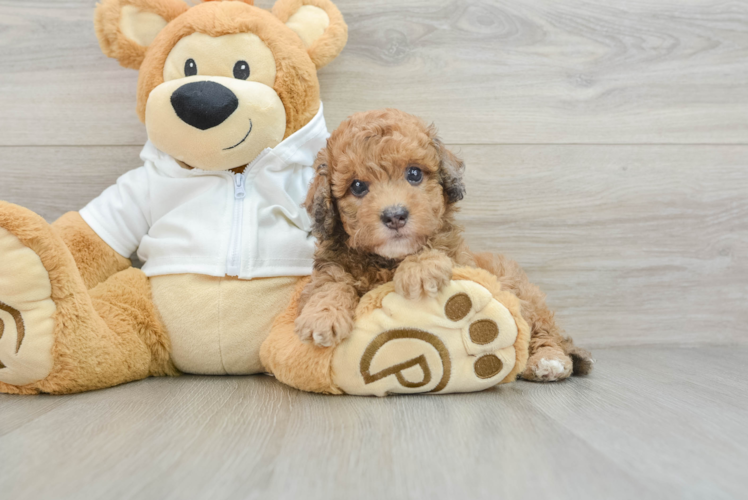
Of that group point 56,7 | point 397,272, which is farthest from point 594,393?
point 56,7

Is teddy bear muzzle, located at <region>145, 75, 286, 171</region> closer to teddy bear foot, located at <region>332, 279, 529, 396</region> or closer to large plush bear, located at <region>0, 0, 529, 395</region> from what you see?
large plush bear, located at <region>0, 0, 529, 395</region>

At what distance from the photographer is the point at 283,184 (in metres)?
1.25

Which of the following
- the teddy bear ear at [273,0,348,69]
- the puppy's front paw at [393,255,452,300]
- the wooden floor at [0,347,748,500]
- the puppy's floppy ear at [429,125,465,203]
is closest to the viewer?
the wooden floor at [0,347,748,500]

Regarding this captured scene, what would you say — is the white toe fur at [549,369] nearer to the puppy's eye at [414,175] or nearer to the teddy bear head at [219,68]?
the puppy's eye at [414,175]

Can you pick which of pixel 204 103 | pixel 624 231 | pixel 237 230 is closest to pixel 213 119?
pixel 204 103

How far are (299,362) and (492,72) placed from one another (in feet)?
3.30

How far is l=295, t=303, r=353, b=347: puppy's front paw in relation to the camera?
940mm

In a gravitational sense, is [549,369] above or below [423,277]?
below

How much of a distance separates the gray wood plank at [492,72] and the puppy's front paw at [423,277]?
26.8 inches

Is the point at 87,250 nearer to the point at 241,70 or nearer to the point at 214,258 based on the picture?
the point at 214,258

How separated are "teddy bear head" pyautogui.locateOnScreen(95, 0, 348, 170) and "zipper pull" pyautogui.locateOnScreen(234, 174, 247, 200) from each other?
0.12 ft

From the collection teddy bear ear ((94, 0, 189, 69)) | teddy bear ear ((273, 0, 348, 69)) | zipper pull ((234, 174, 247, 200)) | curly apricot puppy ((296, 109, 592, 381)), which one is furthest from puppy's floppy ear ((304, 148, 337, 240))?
teddy bear ear ((94, 0, 189, 69))

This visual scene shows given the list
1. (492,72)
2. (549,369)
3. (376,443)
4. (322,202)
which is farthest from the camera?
(492,72)

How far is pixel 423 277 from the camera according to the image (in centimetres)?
93
